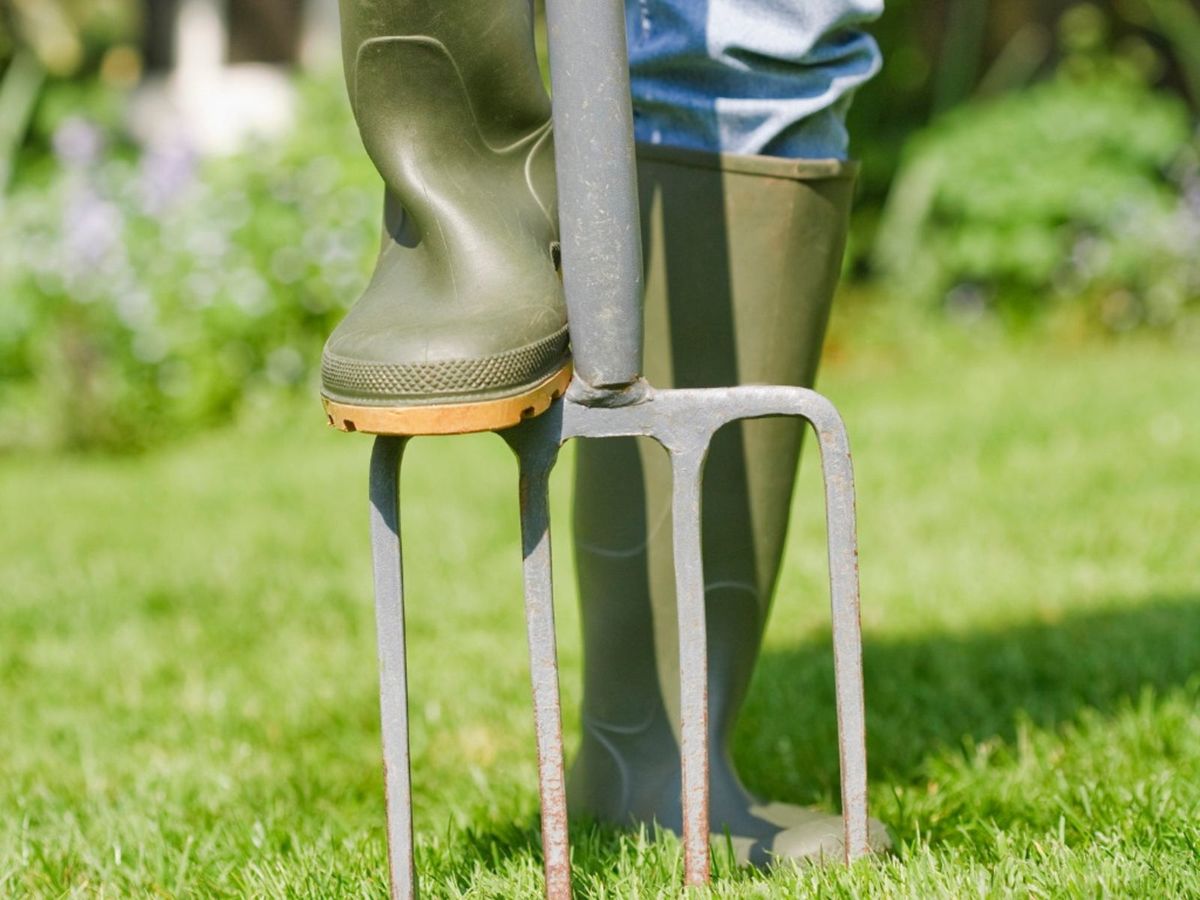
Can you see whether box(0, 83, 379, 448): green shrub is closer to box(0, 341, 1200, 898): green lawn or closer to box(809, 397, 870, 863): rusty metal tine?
box(0, 341, 1200, 898): green lawn

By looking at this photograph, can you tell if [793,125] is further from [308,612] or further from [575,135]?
[308,612]

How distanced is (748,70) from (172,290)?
3.83 meters

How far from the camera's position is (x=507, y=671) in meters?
2.42

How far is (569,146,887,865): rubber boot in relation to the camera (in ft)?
4.80

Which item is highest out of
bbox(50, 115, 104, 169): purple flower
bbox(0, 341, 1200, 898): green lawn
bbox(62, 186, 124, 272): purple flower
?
bbox(50, 115, 104, 169): purple flower

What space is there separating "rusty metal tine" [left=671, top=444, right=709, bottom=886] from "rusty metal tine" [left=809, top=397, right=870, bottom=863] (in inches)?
4.5

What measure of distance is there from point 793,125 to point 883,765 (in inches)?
33.2

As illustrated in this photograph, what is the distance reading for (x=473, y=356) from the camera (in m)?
1.21

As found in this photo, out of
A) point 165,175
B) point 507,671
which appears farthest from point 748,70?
point 165,175

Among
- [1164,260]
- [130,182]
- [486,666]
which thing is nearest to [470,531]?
[486,666]

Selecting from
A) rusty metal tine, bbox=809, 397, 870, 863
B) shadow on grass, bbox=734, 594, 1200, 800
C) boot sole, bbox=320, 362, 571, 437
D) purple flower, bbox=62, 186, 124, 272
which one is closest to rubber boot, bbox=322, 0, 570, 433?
boot sole, bbox=320, 362, 571, 437

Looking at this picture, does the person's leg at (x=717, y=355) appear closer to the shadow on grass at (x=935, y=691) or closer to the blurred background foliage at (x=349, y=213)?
the shadow on grass at (x=935, y=691)

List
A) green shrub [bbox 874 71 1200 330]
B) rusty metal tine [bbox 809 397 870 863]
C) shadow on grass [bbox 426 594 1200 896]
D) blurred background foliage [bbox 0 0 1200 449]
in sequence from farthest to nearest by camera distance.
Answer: green shrub [bbox 874 71 1200 330] → blurred background foliage [bbox 0 0 1200 449] → shadow on grass [bbox 426 594 1200 896] → rusty metal tine [bbox 809 397 870 863]

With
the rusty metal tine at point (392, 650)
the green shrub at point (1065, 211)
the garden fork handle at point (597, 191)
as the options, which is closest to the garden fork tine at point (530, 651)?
the rusty metal tine at point (392, 650)
